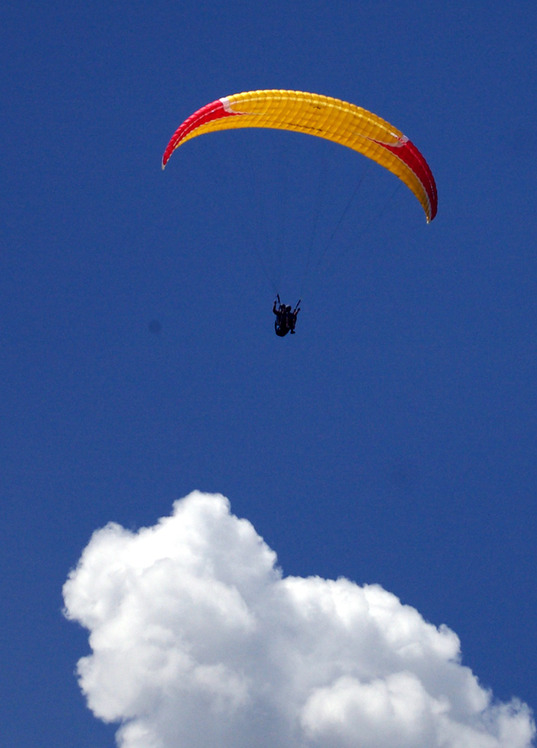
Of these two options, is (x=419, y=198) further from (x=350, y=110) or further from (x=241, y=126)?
(x=241, y=126)

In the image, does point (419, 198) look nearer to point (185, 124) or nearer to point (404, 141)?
point (404, 141)

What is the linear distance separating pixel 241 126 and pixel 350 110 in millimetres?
5062

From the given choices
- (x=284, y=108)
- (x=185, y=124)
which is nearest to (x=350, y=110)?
(x=284, y=108)

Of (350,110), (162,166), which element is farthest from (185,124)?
(350,110)

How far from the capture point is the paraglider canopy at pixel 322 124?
180ft

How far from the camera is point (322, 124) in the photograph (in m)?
56.5

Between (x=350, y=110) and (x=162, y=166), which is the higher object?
(x=350, y=110)

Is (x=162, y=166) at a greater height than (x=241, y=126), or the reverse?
(x=241, y=126)

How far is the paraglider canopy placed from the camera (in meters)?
54.8

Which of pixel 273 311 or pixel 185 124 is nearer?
pixel 185 124

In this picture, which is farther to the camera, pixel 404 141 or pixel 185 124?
pixel 404 141

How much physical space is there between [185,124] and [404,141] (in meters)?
10.8

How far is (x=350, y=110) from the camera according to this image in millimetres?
56281

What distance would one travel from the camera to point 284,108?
Result: 182 ft
